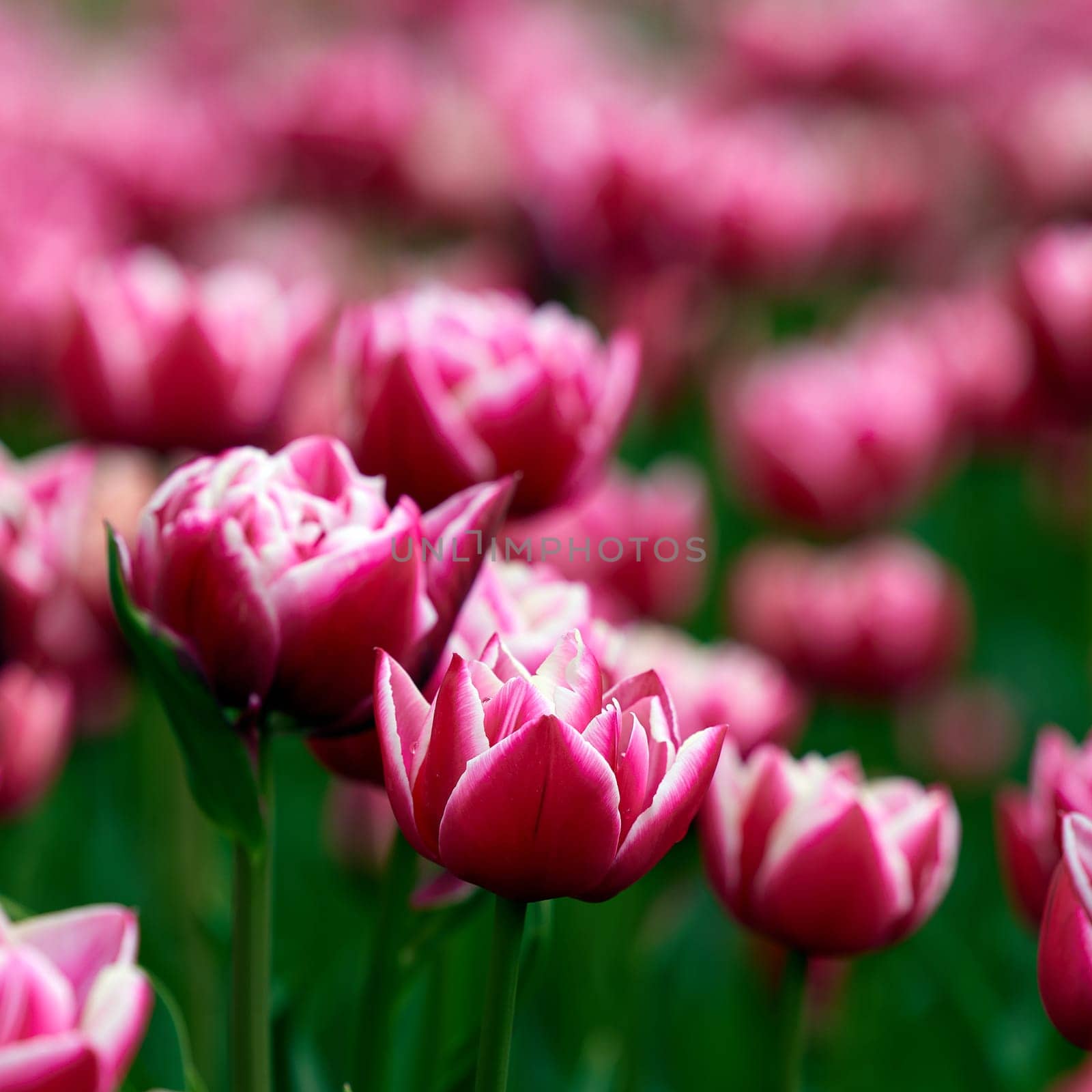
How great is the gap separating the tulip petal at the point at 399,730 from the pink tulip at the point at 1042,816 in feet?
Result: 0.78

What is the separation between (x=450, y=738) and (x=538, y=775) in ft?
0.10

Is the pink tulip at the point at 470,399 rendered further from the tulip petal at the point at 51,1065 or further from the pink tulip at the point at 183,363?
the tulip petal at the point at 51,1065

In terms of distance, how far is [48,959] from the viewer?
16.6 inches

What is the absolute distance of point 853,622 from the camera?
1.24 metres

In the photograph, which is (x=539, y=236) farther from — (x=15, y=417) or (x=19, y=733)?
(x=19, y=733)

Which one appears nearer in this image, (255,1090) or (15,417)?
(255,1090)

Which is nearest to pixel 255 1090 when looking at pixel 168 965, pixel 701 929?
pixel 168 965

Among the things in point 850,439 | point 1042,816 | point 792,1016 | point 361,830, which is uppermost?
point 1042,816

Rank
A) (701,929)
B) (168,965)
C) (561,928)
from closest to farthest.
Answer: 1. (168,965)
2. (561,928)
3. (701,929)

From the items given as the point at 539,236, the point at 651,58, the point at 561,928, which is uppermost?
the point at 539,236

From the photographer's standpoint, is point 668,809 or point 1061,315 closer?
point 668,809

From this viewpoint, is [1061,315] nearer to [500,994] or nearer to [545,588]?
[545,588]

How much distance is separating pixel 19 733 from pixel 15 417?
0.99 m

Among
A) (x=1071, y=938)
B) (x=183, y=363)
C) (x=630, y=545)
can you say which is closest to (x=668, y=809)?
(x=1071, y=938)
